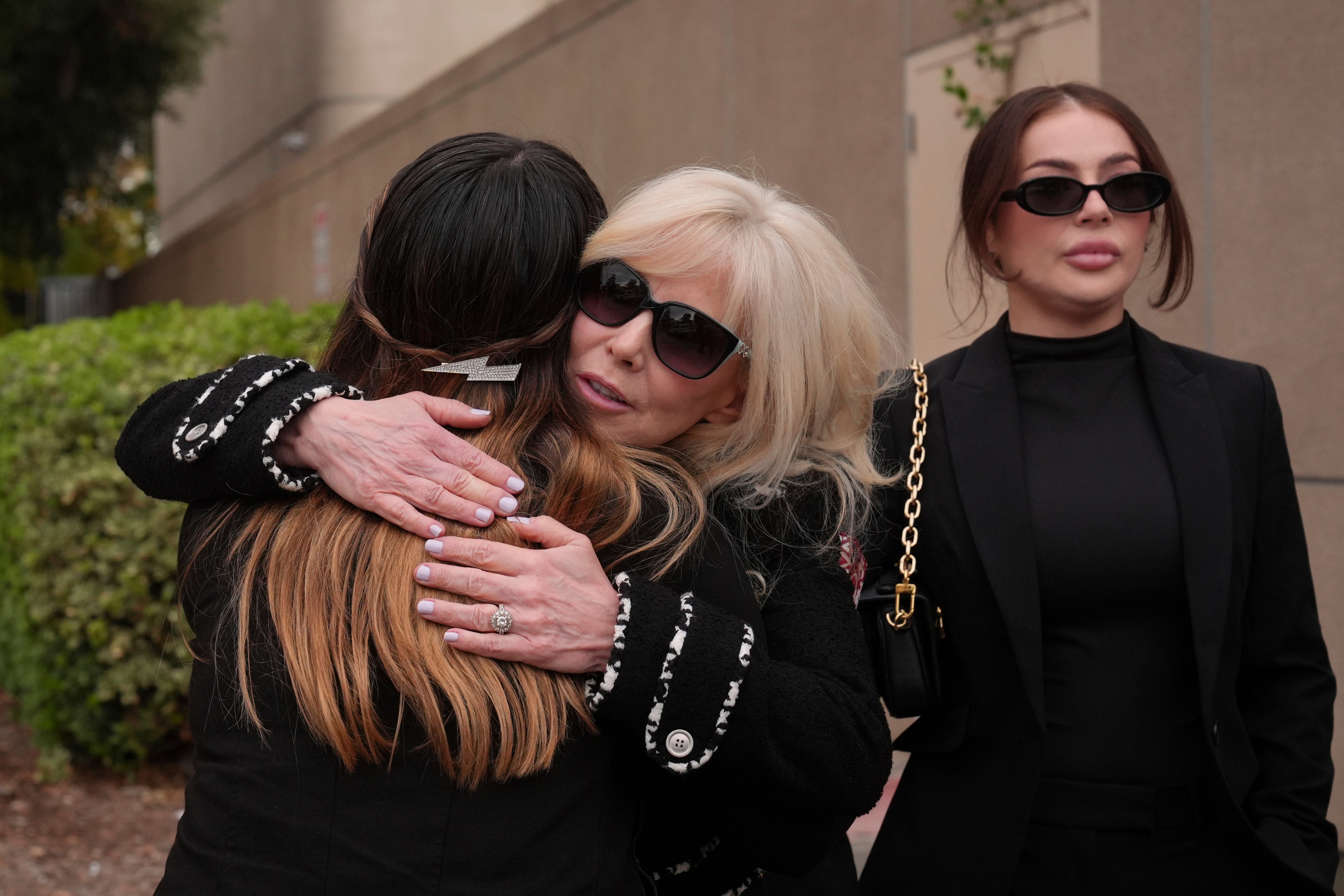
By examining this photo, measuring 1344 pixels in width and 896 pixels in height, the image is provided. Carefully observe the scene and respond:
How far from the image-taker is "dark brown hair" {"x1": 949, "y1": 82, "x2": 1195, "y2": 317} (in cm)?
242

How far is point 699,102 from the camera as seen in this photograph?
282 inches

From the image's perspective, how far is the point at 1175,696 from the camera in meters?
2.24

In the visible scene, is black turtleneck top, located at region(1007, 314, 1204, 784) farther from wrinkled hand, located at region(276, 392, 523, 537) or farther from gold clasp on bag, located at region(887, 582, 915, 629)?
wrinkled hand, located at region(276, 392, 523, 537)

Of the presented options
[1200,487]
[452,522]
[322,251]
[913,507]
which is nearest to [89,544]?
[913,507]

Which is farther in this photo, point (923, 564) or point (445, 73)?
point (445, 73)

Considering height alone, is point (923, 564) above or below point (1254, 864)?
above

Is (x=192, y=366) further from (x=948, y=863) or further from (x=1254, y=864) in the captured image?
(x=1254, y=864)

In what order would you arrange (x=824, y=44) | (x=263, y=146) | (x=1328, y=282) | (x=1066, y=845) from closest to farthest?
(x=1066, y=845), (x=1328, y=282), (x=824, y=44), (x=263, y=146)

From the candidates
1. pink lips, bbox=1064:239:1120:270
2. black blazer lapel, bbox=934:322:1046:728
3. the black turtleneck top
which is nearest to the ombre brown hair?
black blazer lapel, bbox=934:322:1046:728

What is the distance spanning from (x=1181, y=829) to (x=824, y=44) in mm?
4688

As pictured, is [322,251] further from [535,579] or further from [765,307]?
[535,579]

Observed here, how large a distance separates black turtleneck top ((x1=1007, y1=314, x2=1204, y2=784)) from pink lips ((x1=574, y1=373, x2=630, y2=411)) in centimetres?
91

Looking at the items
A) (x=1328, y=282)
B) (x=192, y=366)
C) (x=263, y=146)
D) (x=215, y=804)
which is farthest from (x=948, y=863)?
(x=263, y=146)

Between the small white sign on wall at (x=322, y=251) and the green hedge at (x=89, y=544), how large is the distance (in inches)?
312
